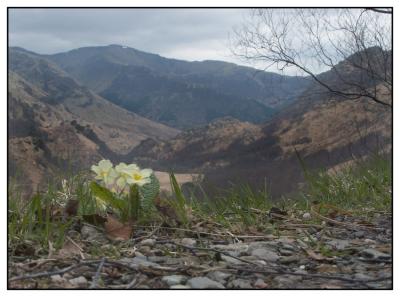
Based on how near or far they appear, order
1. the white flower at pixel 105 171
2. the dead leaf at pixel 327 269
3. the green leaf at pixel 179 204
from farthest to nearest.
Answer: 1. the green leaf at pixel 179 204
2. the white flower at pixel 105 171
3. the dead leaf at pixel 327 269

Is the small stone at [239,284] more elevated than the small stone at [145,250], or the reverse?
the small stone at [145,250]

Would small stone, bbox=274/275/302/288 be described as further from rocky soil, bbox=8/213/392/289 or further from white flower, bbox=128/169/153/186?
white flower, bbox=128/169/153/186

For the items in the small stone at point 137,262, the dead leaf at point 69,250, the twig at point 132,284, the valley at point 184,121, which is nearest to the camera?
the twig at point 132,284

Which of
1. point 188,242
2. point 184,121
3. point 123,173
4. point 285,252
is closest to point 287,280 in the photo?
point 285,252

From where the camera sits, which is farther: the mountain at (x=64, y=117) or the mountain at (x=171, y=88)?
the mountain at (x=171, y=88)

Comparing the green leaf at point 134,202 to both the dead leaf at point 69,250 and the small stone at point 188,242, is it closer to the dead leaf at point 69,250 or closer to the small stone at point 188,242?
the small stone at point 188,242

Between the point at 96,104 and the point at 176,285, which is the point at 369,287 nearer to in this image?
the point at 176,285

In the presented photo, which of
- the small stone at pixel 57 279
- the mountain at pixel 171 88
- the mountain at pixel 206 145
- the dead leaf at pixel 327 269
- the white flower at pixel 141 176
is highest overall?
the mountain at pixel 171 88

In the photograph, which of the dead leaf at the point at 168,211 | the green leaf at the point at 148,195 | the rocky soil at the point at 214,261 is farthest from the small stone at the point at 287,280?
the green leaf at the point at 148,195

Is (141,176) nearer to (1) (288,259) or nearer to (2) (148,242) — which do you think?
(2) (148,242)
